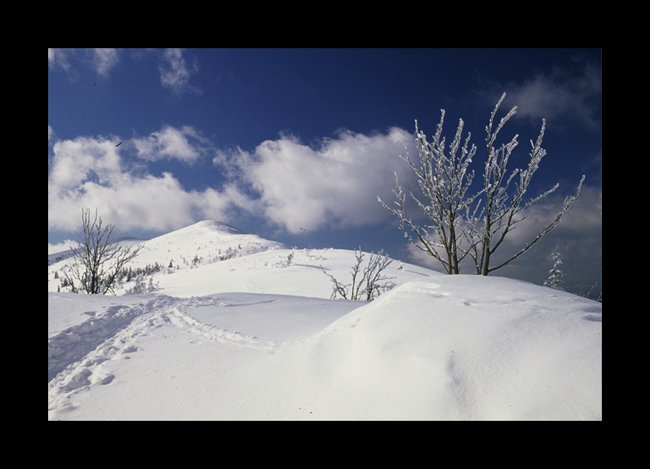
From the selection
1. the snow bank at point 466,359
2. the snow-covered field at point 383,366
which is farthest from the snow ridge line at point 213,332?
the snow bank at point 466,359

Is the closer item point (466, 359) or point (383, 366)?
point (466, 359)

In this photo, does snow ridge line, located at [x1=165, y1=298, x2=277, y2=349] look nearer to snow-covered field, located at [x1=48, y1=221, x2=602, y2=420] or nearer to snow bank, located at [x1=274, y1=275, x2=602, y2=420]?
snow-covered field, located at [x1=48, y1=221, x2=602, y2=420]

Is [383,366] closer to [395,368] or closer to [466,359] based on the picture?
[395,368]

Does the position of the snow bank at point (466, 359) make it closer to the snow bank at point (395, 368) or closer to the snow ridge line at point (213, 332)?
the snow bank at point (395, 368)

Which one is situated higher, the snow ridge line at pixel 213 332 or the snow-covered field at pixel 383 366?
the snow-covered field at pixel 383 366

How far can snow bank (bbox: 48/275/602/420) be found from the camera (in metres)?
1.74

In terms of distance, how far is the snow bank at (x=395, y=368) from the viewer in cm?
174

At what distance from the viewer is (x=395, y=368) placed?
2.18m

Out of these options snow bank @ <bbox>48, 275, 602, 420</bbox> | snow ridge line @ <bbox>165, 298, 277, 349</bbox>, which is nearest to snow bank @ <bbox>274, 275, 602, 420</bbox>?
snow bank @ <bbox>48, 275, 602, 420</bbox>

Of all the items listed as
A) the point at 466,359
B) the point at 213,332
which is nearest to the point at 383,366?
the point at 466,359
